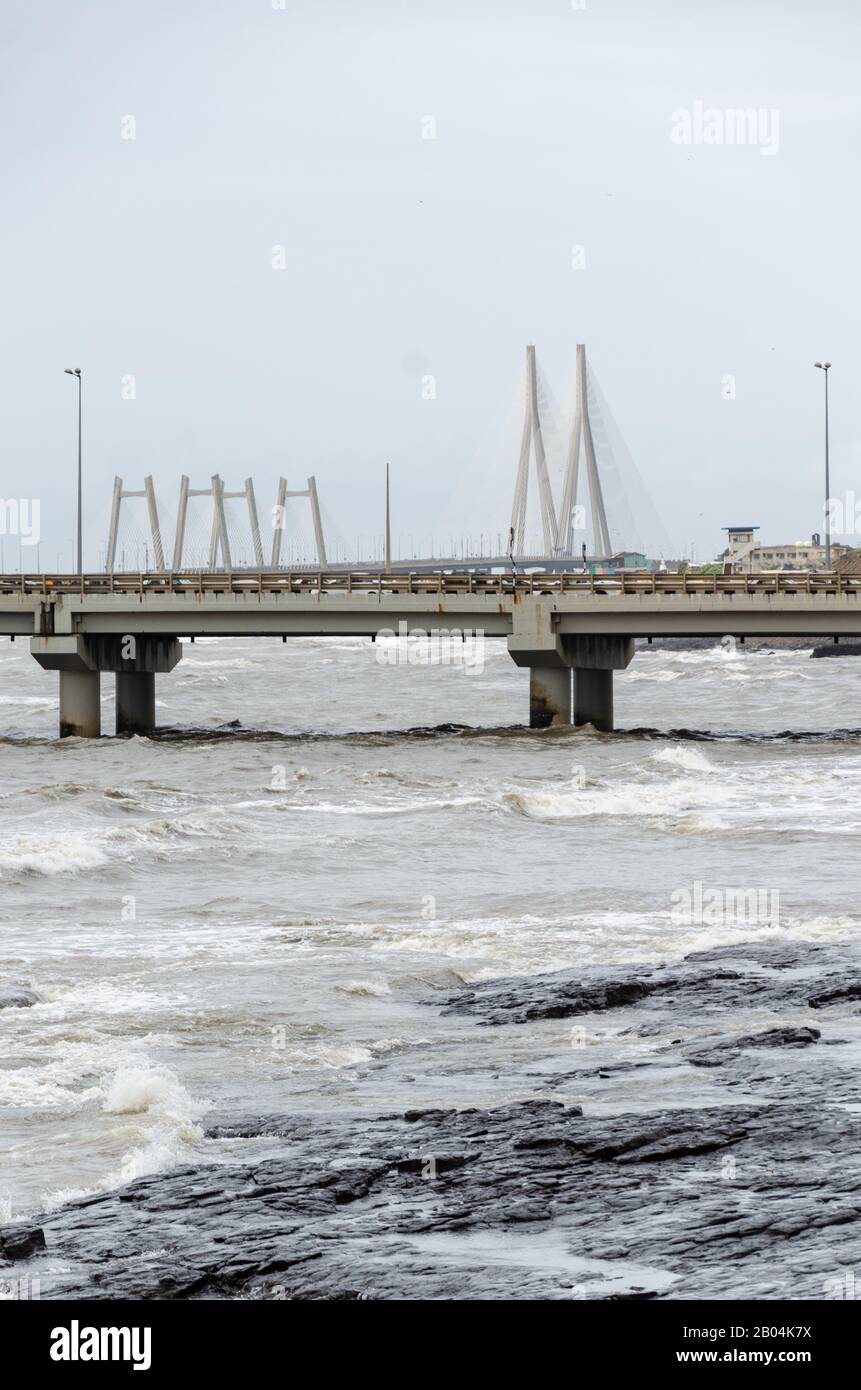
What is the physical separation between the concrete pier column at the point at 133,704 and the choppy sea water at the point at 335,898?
1141 mm

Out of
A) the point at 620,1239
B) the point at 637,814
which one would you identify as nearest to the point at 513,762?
the point at 637,814

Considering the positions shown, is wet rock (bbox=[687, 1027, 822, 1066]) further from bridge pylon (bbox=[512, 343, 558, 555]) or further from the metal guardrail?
bridge pylon (bbox=[512, 343, 558, 555])

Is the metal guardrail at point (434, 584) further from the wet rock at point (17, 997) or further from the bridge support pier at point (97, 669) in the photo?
the wet rock at point (17, 997)

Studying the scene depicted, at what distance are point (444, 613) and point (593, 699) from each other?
622 centimetres

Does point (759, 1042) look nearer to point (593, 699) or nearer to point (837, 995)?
point (837, 995)

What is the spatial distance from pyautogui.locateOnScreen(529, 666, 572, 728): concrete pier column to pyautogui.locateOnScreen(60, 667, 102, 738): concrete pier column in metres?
14.3

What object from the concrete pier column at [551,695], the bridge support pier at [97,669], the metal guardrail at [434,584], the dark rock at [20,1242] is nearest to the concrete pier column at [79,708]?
the bridge support pier at [97,669]

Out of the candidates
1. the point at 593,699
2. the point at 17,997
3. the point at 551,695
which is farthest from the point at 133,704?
the point at 17,997

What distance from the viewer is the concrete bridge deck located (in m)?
53.5

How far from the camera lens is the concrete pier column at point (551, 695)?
56.4m

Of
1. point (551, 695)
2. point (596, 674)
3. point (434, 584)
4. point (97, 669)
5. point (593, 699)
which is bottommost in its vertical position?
point (593, 699)

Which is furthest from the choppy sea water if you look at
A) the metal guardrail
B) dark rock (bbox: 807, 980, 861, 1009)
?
the metal guardrail

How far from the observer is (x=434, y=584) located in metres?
55.1
